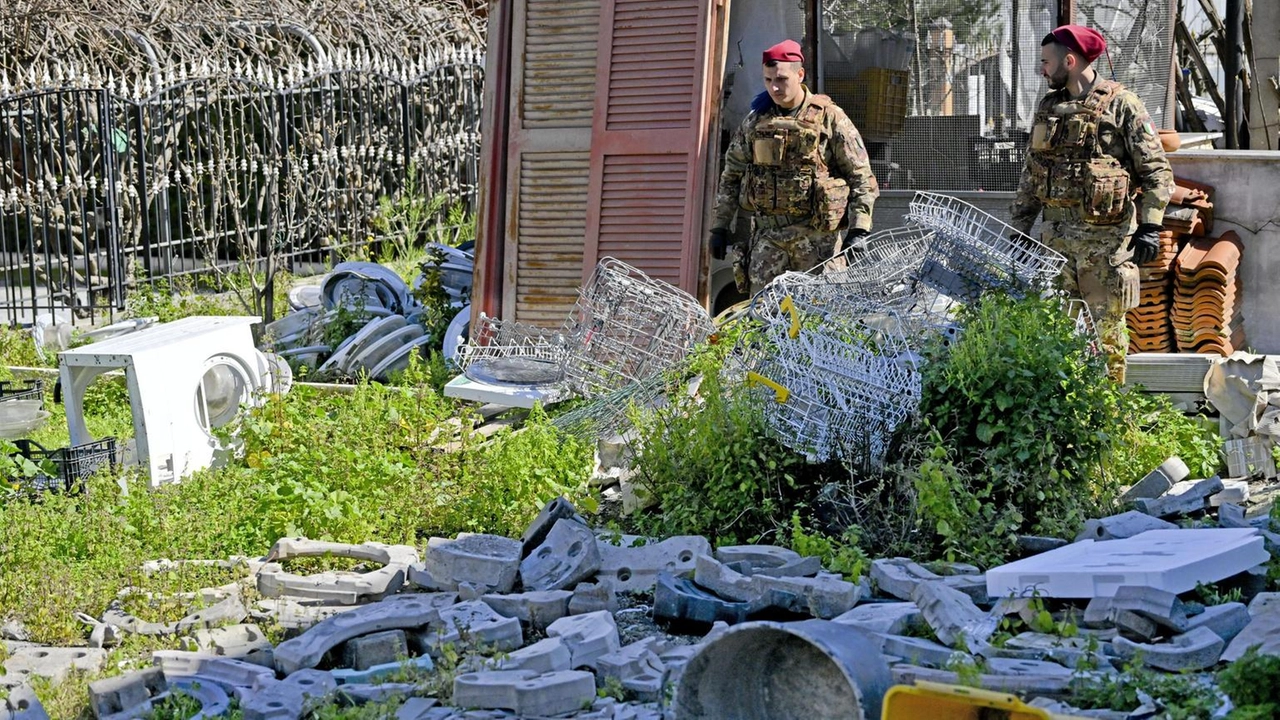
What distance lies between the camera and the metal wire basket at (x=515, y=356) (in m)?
8.28

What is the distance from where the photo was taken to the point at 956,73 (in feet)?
30.3

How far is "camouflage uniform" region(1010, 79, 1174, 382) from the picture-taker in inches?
295

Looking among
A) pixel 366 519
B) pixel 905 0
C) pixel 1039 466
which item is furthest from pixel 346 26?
pixel 1039 466

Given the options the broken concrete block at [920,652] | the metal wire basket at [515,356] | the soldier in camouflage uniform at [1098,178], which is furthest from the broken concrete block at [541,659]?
the soldier in camouflage uniform at [1098,178]

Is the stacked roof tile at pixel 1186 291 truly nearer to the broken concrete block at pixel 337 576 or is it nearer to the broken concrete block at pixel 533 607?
the broken concrete block at pixel 533 607

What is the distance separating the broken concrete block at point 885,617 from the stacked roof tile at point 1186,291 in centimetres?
387

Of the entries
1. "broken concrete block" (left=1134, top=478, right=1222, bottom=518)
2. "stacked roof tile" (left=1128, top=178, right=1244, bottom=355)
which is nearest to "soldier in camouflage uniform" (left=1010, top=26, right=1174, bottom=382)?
"stacked roof tile" (left=1128, top=178, right=1244, bottom=355)

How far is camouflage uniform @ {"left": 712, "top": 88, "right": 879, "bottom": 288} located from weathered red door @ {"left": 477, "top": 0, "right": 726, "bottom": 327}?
30.9 inches

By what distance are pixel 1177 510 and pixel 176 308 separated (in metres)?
7.60

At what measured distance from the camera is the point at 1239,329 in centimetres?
879

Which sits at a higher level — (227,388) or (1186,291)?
(1186,291)

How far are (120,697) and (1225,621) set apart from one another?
12.1 ft

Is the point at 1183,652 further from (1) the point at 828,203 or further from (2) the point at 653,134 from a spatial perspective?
(2) the point at 653,134

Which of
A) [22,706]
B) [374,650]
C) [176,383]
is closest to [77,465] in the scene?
[176,383]
